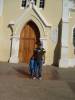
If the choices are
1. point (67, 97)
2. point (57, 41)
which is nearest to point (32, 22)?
point (57, 41)

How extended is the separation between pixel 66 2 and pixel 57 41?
290cm

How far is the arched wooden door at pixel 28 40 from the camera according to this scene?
76.6 ft

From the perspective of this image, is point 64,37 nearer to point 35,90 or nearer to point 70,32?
point 70,32

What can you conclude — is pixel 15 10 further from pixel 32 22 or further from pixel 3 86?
pixel 3 86

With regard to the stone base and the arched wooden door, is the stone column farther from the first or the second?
the arched wooden door

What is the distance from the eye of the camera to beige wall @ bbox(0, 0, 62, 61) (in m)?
23.0

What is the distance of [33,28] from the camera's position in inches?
930

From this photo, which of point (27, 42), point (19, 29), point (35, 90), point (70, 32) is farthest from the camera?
point (27, 42)

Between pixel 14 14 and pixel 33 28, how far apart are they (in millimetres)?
1772

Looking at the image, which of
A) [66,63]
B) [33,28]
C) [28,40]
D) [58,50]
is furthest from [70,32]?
[28,40]

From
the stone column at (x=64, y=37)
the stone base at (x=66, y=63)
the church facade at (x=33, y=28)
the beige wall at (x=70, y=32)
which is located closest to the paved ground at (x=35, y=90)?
the stone base at (x=66, y=63)

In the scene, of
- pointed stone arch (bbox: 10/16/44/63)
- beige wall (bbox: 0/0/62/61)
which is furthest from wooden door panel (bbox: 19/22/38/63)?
beige wall (bbox: 0/0/62/61)

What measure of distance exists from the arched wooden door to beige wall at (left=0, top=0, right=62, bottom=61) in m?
1.00

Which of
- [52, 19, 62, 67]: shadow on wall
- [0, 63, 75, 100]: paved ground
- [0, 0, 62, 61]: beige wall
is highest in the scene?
[0, 0, 62, 61]: beige wall
